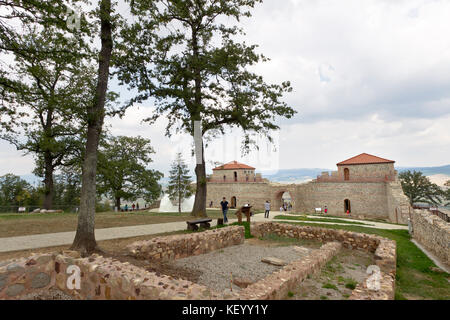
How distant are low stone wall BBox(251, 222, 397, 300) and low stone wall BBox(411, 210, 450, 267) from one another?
1520 mm

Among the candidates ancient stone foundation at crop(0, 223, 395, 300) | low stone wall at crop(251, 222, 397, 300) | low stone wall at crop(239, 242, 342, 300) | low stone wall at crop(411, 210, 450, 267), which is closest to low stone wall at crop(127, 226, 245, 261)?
ancient stone foundation at crop(0, 223, 395, 300)

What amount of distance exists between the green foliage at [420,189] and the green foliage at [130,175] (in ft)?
146

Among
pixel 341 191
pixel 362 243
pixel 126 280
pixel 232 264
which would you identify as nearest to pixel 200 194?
pixel 232 264

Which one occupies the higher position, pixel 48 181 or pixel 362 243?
pixel 48 181

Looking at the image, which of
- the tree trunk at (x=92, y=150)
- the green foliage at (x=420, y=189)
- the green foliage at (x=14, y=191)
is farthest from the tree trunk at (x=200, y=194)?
the green foliage at (x=420, y=189)

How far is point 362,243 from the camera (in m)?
9.79

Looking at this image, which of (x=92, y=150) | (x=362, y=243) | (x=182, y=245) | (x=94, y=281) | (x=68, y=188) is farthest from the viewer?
(x=68, y=188)

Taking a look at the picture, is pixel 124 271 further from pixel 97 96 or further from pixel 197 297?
pixel 97 96

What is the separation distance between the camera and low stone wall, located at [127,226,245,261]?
706 cm

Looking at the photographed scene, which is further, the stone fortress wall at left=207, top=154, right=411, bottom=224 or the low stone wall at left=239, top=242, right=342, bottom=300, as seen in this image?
the stone fortress wall at left=207, top=154, right=411, bottom=224

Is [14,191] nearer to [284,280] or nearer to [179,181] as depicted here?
[179,181]

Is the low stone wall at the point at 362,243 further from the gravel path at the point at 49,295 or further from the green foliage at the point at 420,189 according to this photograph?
the green foliage at the point at 420,189

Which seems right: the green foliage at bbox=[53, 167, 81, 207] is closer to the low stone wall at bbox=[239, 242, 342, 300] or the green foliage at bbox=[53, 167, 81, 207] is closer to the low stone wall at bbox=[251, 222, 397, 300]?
the low stone wall at bbox=[251, 222, 397, 300]

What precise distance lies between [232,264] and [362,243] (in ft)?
20.3
